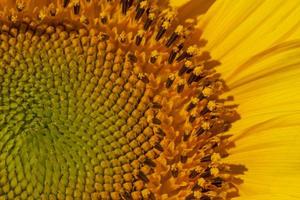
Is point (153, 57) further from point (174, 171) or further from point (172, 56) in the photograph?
point (174, 171)

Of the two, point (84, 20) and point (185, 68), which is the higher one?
point (84, 20)

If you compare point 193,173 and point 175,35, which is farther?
point 175,35

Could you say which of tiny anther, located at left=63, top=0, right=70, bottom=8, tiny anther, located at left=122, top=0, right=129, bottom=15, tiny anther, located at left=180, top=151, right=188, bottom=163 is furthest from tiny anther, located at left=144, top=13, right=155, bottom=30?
tiny anther, located at left=180, top=151, right=188, bottom=163

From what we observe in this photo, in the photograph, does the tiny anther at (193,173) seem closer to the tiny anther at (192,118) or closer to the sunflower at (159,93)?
the sunflower at (159,93)

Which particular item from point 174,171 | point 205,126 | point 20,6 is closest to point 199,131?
point 205,126

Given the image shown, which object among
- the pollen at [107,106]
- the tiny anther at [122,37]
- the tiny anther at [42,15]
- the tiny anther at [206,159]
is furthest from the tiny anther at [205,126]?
the tiny anther at [42,15]

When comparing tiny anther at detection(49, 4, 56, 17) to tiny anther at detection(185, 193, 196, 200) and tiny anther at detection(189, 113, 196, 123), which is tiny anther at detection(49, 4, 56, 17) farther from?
tiny anther at detection(185, 193, 196, 200)

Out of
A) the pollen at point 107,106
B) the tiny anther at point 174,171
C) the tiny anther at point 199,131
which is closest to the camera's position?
the pollen at point 107,106
